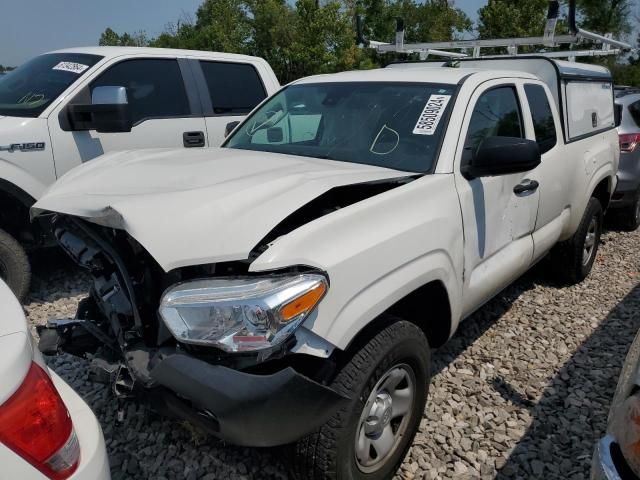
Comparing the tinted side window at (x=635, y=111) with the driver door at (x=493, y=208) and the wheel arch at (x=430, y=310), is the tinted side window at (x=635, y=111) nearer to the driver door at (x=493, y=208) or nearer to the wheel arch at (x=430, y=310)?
the driver door at (x=493, y=208)

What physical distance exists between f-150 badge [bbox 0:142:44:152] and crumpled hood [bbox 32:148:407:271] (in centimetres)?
139

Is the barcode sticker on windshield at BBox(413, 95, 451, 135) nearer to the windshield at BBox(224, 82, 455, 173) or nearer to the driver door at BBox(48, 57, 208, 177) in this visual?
the windshield at BBox(224, 82, 455, 173)

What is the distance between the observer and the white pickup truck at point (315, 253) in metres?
1.76

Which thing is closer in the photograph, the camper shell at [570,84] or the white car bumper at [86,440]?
the white car bumper at [86,440]

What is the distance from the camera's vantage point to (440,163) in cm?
260

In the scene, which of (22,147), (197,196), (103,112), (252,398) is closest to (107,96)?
(103,112)

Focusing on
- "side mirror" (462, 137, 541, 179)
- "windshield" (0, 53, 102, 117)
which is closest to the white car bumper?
"side mirror" (462, 137, 541, 179)

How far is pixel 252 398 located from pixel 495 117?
93.4 inches

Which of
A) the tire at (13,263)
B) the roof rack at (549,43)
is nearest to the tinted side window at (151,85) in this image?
the tire at (13,263)

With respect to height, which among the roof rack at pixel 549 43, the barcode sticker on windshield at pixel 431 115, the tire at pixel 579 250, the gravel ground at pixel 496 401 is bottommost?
the gravel ground at pixel 496 401

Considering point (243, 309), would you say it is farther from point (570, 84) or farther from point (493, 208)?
point (570, 84)

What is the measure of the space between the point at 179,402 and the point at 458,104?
6.77ft

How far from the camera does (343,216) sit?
6.50 feet

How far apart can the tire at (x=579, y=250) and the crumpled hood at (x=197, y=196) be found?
2504 millimetres
